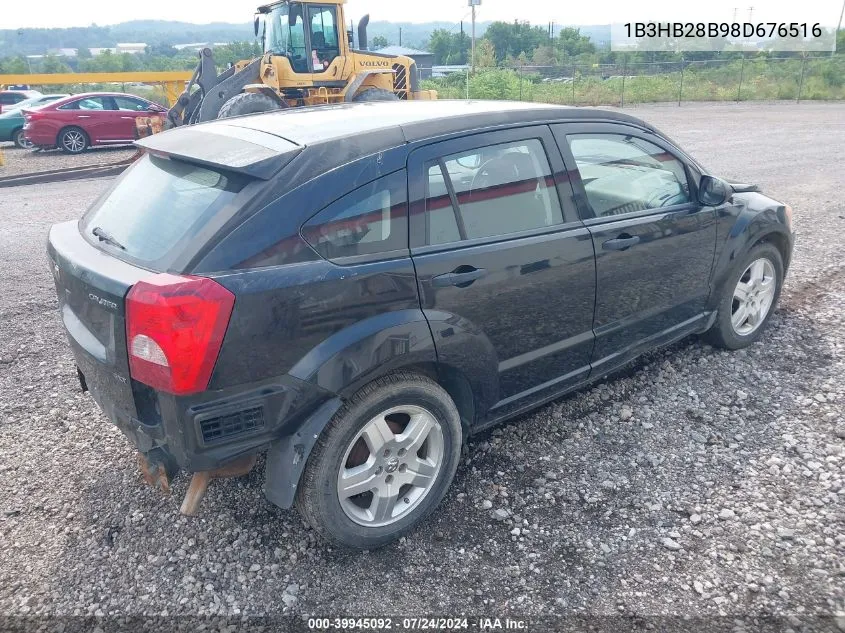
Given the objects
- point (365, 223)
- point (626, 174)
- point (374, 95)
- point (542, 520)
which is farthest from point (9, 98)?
point (542, 520)

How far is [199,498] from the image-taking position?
293 centimetres

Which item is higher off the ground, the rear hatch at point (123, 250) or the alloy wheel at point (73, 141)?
the alloy wheel at point (73, 141)

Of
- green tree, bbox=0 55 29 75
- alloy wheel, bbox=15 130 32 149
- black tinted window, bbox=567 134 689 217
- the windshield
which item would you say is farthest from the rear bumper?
green tree, bbox=0 55 29 75

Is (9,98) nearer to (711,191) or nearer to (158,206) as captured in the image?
(158,206)

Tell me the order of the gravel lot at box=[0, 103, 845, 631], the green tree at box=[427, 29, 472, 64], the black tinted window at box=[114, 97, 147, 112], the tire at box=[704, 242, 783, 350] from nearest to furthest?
1. the gravel lot at box=[0, 103, 845, 631]
2. the tire at box=[704, 242, 783, 350]
3. the black tinted window at box=[114, 97, 147, 112]
4. the green tree at box=[427, 29, 472, 64]

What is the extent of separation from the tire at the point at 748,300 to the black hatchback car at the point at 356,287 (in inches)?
37.6

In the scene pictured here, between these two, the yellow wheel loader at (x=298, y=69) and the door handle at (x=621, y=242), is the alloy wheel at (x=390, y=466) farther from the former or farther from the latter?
the yellow wheel loader at (x=298, y=69)

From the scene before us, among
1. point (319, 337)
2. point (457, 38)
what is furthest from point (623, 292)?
point (457, 38)

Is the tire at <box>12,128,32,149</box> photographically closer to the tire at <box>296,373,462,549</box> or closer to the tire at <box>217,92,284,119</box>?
the tire at <box>217,92,284,119</box>

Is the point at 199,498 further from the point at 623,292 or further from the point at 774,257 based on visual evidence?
the point at 774,257

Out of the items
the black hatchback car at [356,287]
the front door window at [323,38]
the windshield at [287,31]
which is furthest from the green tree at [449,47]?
the black hatchback car at [356,287]

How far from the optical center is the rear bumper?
2.52 metres

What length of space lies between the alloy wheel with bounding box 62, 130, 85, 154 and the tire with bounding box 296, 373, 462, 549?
16370 mm

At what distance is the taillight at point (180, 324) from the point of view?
2414 mm
